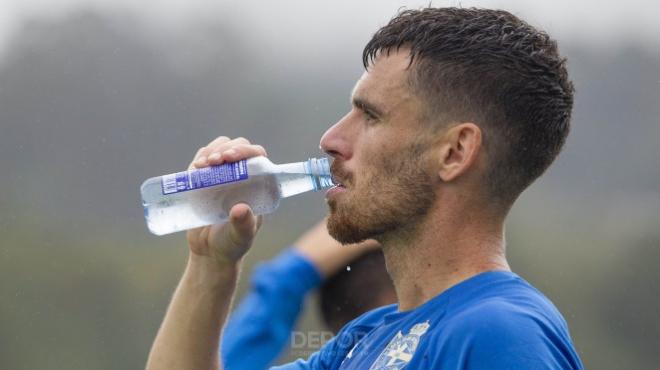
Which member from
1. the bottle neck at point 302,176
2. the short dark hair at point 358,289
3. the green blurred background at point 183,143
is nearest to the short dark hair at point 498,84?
the bottle neck at point 302,176

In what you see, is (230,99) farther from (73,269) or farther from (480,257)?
(480,257)

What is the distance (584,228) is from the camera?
3.45 meters

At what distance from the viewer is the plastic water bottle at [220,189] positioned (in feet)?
5.98

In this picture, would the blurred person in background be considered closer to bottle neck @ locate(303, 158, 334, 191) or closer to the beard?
bottle neck @ locate(303, 158, 334, 191)

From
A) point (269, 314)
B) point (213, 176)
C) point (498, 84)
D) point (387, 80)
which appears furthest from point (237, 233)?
point (269, 314)

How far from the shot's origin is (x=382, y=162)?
1.74 metres

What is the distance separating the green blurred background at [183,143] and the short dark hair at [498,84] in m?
1.65

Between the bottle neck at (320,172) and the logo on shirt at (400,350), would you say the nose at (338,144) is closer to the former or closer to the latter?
the bottle neck at (320,172)

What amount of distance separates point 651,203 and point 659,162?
14cm

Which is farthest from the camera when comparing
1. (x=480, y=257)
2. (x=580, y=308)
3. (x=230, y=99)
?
(x=230, y=99)

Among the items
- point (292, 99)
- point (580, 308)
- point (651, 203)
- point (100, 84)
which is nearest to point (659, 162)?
point (651, 203)

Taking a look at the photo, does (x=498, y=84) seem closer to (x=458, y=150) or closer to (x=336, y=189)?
(x=458, y=150)

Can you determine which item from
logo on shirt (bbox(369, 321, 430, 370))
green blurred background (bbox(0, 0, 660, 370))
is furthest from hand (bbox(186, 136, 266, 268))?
green blurred background (bbox(0, 0, 660, 370))

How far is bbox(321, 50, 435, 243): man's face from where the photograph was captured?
1.73m
